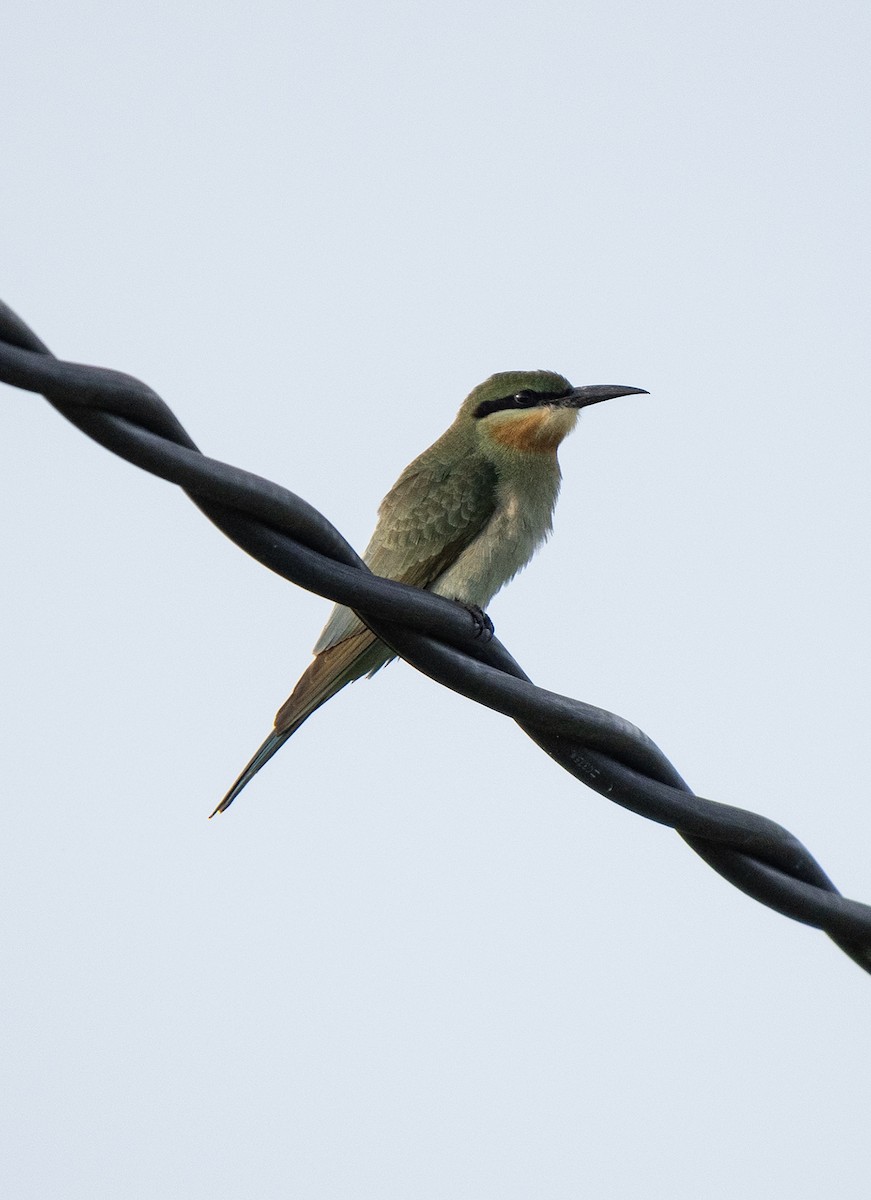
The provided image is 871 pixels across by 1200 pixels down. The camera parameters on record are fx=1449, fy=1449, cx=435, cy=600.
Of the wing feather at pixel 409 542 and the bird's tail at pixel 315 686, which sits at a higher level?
the wing feather at pixel 409 542

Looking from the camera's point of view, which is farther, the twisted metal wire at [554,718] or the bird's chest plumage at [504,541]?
the bird's chest plumage at [504,541]

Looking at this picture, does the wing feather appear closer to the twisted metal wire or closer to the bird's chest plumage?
the bird's chest plumage

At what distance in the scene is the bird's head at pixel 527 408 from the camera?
196 inches

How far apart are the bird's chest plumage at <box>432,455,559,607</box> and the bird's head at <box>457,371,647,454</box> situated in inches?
6.5

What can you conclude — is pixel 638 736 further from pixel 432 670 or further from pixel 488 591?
pixel 488 591

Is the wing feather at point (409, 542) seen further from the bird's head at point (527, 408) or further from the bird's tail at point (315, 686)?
the bird's head at point (527, 408)

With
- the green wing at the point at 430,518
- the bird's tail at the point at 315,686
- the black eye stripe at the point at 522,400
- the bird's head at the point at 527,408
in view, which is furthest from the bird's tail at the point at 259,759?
the black eye stripe at the point at 522,400

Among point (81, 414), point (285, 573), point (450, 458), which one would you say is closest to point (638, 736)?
point (285, 573)

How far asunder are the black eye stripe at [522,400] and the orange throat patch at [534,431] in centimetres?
7

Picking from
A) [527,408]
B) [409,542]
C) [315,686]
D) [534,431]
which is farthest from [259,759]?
[527,408]

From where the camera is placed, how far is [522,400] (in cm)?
515

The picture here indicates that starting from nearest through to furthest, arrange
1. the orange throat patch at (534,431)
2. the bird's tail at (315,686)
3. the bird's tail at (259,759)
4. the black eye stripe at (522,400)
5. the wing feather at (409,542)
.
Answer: the bird's tail at (259,759) → the bird's tail at (315,686) → the wing feather at (409,542) → the orange throat patch at (534,431) → the black eye stripe at (522,400)

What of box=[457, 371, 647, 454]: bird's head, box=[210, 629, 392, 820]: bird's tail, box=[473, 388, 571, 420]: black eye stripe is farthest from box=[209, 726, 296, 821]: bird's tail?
box=[473, 388, 571, 420]: black eye stripe

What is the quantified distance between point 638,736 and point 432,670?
1.09 ft
